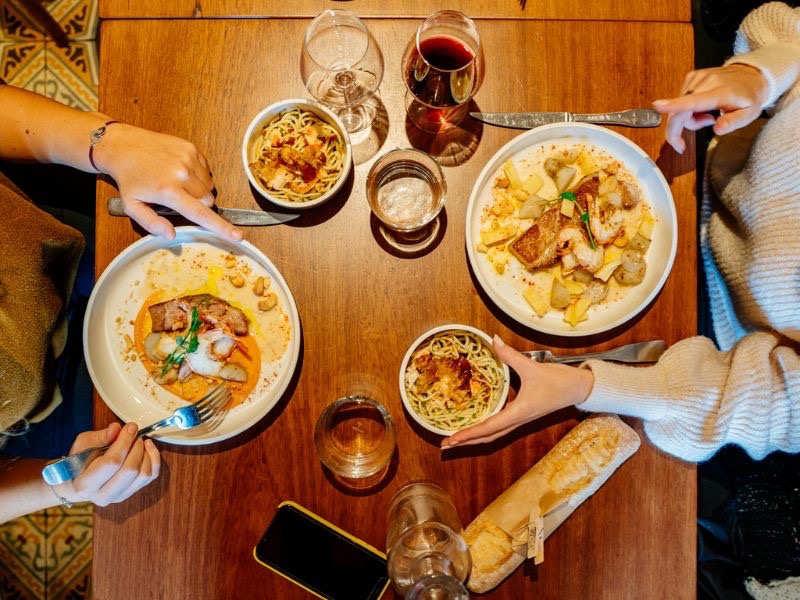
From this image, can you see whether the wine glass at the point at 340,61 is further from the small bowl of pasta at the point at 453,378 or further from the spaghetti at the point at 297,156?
the small bowl of pasta at the point at 453,378

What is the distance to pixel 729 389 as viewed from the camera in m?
1.60

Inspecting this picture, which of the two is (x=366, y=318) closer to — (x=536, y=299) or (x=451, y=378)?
(x=451, y=378)

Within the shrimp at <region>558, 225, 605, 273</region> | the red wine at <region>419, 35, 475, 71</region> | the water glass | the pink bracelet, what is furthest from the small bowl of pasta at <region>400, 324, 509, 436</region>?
the pink bracelet

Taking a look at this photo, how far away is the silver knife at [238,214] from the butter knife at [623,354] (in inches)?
30.6

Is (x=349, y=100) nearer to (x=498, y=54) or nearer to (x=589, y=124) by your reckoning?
(x=498, y=54)

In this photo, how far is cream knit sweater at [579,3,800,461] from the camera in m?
1.58

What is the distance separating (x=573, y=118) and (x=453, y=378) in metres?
0.79

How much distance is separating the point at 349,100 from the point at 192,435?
1005 mm

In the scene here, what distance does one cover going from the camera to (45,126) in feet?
5.30

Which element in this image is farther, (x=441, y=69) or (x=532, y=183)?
(x=532, y=183)

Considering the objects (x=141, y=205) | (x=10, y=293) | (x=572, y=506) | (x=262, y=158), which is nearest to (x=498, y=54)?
(x=262, y=158)

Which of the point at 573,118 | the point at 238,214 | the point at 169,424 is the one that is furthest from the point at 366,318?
the point at 573,118

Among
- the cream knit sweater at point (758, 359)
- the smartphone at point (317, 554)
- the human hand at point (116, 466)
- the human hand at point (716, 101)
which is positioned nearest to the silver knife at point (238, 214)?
the human hand at point (116, 466)

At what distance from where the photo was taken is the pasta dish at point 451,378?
1.60m
